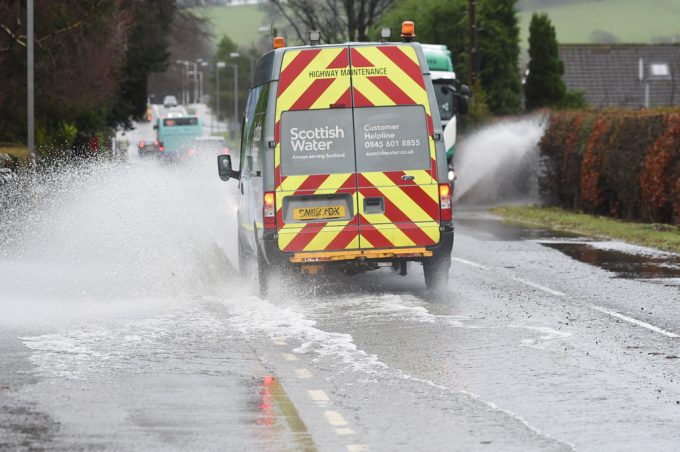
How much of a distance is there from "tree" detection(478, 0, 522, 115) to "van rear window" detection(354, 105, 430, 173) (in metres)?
47.0

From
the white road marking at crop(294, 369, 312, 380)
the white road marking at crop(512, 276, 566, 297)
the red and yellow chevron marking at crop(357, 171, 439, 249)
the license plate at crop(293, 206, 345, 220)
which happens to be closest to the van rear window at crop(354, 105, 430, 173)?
the red and yellow chevron marking at crop(357, 171, 439, 249)

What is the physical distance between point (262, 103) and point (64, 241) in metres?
7.98

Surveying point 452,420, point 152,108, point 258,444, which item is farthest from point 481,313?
point 152,108

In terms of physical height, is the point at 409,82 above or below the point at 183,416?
above

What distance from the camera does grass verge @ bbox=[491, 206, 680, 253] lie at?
23.7 m

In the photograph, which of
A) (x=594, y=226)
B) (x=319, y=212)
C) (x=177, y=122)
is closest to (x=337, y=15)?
(x=177, y=122)

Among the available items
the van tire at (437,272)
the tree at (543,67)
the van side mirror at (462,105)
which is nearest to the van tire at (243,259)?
the van tire at (437,272)

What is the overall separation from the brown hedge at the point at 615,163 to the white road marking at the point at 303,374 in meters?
15.5

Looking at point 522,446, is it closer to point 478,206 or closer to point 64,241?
point 64,241

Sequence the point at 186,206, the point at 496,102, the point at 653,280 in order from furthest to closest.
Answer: the point at 496,102 < the point at 186,206 < the point at 653,280

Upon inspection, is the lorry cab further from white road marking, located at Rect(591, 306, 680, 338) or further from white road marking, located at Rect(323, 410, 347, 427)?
white road marking, located at Rect(323, 410, 347, 427)

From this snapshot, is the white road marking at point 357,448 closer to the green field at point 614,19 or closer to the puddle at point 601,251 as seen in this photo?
the puddle at point 601,251

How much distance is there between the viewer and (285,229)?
1512cm

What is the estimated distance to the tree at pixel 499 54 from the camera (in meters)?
62.5
